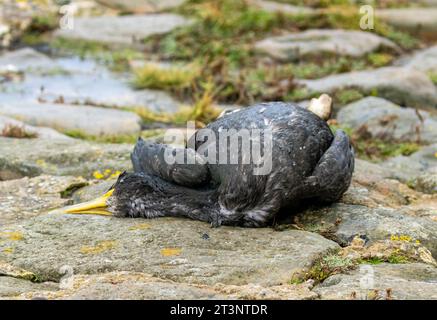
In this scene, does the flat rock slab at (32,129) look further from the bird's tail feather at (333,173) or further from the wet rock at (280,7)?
the wet rock at (280,7)

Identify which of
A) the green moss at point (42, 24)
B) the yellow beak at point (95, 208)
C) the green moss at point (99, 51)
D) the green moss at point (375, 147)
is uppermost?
the yellow beak at point (95, 208)

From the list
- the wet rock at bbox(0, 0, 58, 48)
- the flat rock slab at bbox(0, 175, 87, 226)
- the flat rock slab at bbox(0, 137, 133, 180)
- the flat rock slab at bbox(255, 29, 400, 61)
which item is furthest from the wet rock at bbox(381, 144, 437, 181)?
the wet rock at bbox(0, 0, 58, 48)

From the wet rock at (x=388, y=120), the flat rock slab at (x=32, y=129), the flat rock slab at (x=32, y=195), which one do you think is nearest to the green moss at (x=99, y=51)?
the flat rock slab at (x=32, y=129)

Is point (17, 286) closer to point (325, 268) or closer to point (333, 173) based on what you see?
point (325, 268)

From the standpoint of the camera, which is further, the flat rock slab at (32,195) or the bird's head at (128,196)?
Answer: the flat rock slab at (32,195)

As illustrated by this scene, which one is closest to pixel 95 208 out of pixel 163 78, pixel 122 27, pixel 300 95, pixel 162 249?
pixel 162 249

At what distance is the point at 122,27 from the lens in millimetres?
13180

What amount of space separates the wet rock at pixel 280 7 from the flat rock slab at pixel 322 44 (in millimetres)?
1182

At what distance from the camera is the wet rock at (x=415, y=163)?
6911 mm

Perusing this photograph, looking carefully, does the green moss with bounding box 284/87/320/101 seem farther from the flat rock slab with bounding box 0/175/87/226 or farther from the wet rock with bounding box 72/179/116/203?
the wet rock with bounding box 72/179/116/203

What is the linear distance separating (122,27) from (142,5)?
156 cm

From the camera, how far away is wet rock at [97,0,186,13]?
14.3 meters

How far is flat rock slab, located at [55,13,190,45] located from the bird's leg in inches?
307

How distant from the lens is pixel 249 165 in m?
4.75
